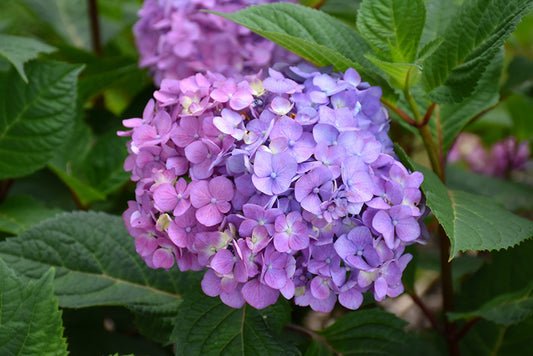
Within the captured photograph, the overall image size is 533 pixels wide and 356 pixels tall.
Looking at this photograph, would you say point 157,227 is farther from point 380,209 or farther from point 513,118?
point 513,118

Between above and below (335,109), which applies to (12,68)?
below

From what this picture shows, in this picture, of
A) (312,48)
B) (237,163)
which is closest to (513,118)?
(312,48)

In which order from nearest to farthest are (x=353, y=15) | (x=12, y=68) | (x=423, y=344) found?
1. (x=12, y=68)
2. (x=423, y=344)
3. (x=353, y=15)

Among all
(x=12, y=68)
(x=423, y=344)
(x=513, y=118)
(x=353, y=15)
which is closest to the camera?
(x=12, y=68)

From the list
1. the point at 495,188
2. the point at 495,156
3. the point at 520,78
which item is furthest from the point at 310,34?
the point at 495,156

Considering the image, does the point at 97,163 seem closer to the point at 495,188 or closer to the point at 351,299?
the point at 351,299

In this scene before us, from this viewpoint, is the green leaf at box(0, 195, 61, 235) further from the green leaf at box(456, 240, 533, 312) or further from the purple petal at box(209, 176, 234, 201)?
the green leaf at box(456, 240, 533, 312)

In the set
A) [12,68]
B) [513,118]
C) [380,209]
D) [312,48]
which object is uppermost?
[312,48]

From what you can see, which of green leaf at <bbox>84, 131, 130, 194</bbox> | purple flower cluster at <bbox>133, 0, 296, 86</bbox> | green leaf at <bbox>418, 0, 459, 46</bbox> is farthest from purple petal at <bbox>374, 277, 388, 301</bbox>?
green leaf at <bbox>84, 131, 130, 194</bbox>
